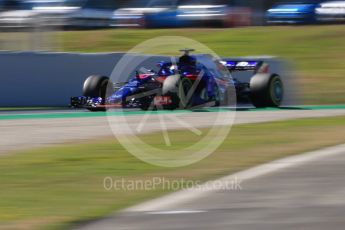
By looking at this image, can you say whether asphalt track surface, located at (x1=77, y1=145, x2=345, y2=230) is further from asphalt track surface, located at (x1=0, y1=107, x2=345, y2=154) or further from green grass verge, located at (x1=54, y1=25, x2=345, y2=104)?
green grass verge, located at (x1=54, y1=25, x2=345, y2=104)

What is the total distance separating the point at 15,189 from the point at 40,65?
11428 mm

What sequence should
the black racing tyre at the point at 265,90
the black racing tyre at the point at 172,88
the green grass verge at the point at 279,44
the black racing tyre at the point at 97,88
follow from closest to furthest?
the black racing tyre at the point at 172,88 → the black racing tyre at the point at 97,88 → the black racing tyre at the point at 265,90 → the green grass verge at the point at 279,44

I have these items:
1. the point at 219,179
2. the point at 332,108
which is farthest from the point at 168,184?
the point at 332,108

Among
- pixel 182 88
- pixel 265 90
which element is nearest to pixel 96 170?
pixel 182 88

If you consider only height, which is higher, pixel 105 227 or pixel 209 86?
pixel 105 227

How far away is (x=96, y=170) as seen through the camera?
983 centimetres

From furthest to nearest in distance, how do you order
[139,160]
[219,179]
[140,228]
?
[139,160], [219,179], [140,228]

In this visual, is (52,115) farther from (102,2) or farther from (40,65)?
(102,2)

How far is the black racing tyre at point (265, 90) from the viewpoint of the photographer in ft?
61.3

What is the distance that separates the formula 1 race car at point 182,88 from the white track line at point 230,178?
19.6 ft

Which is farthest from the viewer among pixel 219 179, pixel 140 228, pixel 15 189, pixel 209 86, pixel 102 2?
pixel 102 2

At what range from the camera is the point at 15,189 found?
8656 mm

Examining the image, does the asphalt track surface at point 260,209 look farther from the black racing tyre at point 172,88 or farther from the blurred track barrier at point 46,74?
the blurred track barrier at point 46,74

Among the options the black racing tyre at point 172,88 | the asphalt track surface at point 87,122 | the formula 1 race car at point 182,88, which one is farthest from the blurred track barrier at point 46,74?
the black racing tyre at point 172,88
